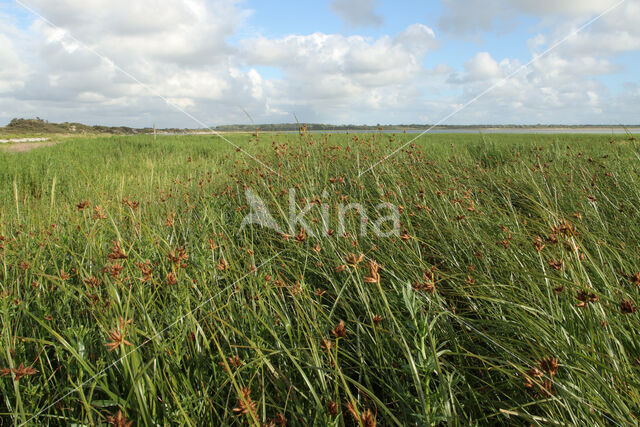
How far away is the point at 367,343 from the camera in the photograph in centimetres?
177

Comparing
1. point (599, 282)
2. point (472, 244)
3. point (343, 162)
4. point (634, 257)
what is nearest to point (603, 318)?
point (599, 282)

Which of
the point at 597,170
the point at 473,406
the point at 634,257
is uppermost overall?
the point at 597,170

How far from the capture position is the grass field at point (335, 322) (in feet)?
3.89

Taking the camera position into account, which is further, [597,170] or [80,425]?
[597,170]

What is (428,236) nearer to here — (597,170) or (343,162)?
(343,162)

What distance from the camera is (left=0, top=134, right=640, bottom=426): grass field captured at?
1187 millimetres

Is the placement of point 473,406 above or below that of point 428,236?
below

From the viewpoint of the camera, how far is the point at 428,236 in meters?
2.73

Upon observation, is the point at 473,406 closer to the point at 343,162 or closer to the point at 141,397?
the point at 141,397

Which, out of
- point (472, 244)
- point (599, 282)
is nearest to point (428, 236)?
point (472, 244)

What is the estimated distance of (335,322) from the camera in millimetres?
1983

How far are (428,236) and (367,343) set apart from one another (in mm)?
1225

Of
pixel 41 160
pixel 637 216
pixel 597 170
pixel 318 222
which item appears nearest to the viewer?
pixel 318 222

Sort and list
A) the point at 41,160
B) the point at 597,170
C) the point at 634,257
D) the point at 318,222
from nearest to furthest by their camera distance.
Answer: the point at 634,257 < the point at 318,222 < the point at 597,170 < the point at 41,160
